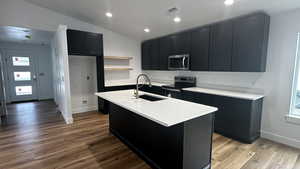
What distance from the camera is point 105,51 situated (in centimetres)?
493

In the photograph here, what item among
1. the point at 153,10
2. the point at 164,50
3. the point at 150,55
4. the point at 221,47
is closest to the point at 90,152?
the point at 153,10

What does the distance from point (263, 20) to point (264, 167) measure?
2.35 meters

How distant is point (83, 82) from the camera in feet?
15.7

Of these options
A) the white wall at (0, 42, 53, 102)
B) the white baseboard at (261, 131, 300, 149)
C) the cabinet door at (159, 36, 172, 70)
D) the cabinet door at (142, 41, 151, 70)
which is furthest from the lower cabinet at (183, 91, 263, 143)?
the white wall at (0, 42, 53, 102)

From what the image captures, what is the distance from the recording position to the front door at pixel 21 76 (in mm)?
5785

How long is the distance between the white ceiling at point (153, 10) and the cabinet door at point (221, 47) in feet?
0.66

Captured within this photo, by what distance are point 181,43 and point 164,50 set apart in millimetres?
712

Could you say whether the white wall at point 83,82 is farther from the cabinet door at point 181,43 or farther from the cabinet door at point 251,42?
the cabinet door at point 251,42

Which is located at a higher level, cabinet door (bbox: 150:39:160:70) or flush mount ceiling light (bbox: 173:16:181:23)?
flush mount ceiling light (bbox: 173:16:181:23)

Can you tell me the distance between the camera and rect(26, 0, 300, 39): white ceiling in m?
2.56

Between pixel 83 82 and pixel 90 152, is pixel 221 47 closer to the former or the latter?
pixel 90 152

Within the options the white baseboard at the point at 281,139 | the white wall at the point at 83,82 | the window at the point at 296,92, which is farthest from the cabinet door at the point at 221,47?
the white wall at the point at 83,82

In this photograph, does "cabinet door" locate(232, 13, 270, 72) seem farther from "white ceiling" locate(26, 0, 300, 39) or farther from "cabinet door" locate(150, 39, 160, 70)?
"cabinet door" locate(150, 39, 160, 70)

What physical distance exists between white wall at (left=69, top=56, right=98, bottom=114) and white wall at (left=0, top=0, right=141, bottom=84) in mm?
508
